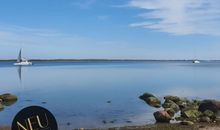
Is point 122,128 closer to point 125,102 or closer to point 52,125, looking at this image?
point 125,102

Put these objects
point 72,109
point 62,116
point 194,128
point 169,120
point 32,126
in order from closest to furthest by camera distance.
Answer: point 32,126 → point 194,128 → point 169,120 → point 62,116 → point 72,109

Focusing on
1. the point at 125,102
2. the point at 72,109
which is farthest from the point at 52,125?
the point at 125,102

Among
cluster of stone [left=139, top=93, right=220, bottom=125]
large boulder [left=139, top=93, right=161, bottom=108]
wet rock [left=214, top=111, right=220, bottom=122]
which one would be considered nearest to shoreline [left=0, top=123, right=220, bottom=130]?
cluster of stone [left=139, top=93, right=220, bottom=125]

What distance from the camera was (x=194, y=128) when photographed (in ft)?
76.1

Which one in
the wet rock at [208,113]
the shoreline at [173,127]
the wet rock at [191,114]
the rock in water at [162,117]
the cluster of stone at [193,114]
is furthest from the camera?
the wet rock at [191,114]

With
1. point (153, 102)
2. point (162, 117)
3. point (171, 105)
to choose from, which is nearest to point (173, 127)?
point (162, 117)

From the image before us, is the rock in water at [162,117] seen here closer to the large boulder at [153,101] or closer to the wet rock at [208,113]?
the wet rock at [208,113]

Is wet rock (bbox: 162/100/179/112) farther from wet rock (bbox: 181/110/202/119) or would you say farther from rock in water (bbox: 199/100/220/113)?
wet rock (bbox: 181/110/202/119)

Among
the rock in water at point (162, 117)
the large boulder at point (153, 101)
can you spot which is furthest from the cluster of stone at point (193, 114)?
the large boulder at point (153, 101)

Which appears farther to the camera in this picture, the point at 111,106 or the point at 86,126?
the point at 111,106

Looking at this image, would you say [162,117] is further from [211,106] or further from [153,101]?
[153,101]

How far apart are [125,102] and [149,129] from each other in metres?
17.4

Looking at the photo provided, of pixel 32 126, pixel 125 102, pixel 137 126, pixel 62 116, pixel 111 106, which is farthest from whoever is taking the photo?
pixel 125 102

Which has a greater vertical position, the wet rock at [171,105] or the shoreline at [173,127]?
the shoreline at [173,127]
